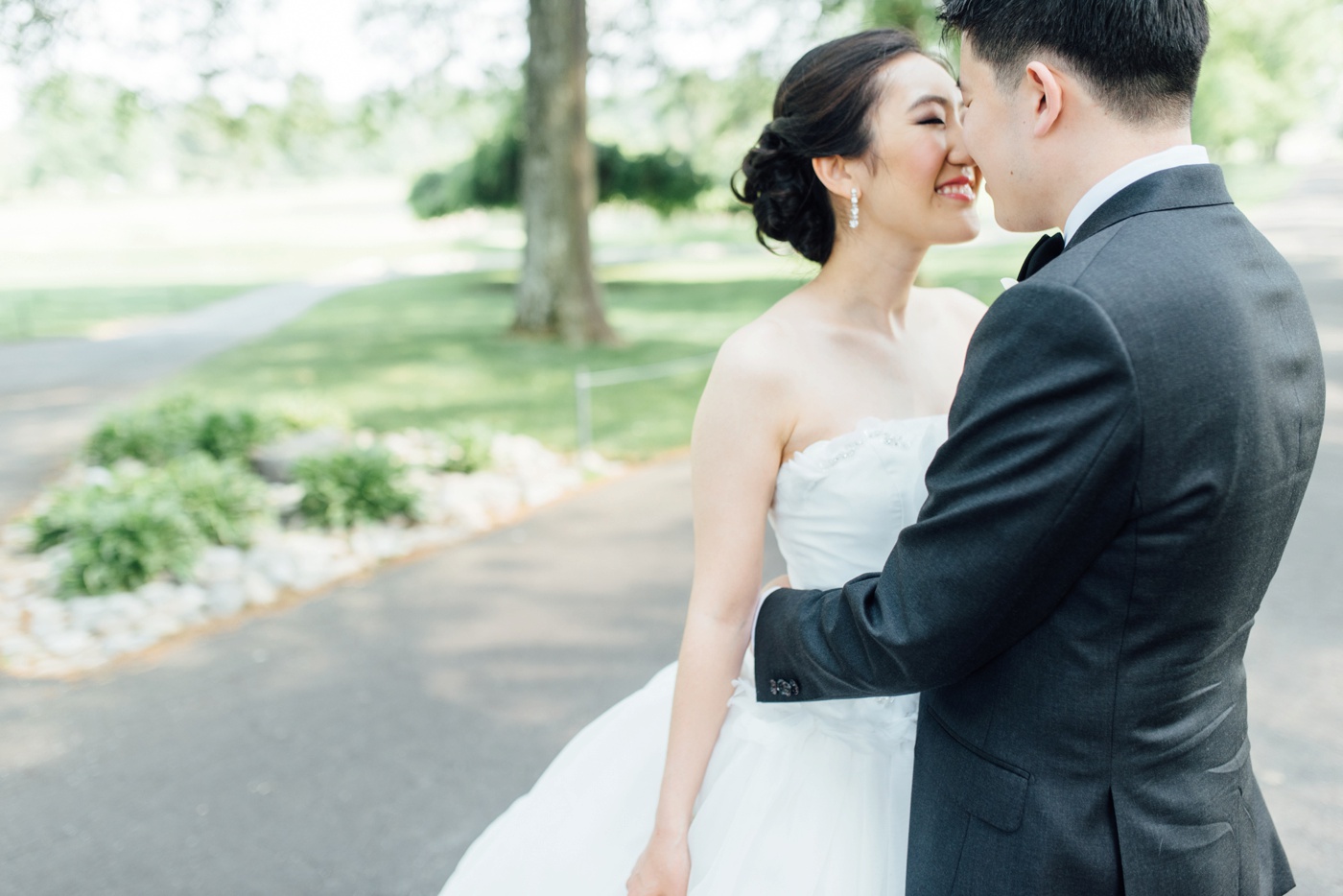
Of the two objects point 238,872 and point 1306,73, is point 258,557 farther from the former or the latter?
point 1306,73

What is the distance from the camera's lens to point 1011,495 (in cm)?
109

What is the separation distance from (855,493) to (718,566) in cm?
28

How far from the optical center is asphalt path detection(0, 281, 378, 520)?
9102mm

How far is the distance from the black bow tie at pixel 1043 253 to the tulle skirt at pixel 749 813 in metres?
0.88

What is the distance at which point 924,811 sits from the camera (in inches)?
55.2

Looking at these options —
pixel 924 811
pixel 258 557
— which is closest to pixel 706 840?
pixel 924 811

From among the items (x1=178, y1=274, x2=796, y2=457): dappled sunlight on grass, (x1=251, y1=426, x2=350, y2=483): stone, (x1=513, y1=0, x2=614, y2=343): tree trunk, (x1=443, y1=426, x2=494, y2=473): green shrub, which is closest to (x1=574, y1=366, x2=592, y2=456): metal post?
(x1=178, y1=274, x2=796, y2=457): dappled sunlight on grass

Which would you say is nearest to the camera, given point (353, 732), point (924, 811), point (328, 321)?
point (924, 811)

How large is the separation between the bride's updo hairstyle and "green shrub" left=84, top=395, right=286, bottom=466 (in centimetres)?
712

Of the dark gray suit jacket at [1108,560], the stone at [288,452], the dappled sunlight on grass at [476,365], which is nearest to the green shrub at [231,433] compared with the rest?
the stone at [288,452]

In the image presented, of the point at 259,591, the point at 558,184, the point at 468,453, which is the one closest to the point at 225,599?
the point at 259,591

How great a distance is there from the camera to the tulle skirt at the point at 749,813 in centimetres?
171

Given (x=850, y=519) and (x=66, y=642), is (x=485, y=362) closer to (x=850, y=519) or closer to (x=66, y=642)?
(x=66, y=642)

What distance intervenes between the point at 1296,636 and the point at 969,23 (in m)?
4.56
